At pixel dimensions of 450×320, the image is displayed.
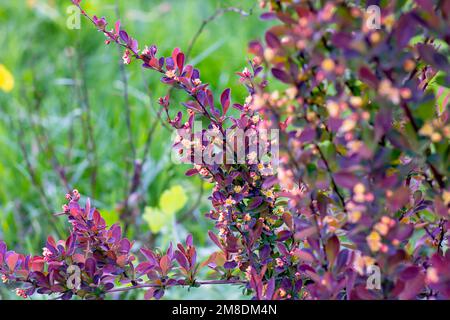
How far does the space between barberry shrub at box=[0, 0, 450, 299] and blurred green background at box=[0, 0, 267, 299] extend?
2.46ft

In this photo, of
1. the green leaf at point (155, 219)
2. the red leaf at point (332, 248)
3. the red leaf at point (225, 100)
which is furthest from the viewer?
the green leaf at point (155, 219)

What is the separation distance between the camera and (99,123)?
2.97 metres

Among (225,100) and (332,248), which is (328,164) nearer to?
(332,248)

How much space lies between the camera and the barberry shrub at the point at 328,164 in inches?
33.3

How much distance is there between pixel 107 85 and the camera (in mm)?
3285

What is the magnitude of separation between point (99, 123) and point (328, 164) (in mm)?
2181

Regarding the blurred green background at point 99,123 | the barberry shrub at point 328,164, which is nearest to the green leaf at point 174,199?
the blurred green background at point 99,123

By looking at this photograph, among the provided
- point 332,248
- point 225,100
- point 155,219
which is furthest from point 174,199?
point 332,248

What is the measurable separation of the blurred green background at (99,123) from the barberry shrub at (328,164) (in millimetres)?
748

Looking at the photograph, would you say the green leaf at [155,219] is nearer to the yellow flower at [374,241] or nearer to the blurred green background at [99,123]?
the blurred green background at [99,123]

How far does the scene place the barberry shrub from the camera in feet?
2.78

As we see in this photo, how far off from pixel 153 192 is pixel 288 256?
1525mm

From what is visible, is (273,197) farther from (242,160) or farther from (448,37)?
(448,37)

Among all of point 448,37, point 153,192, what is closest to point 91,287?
point 448,37
